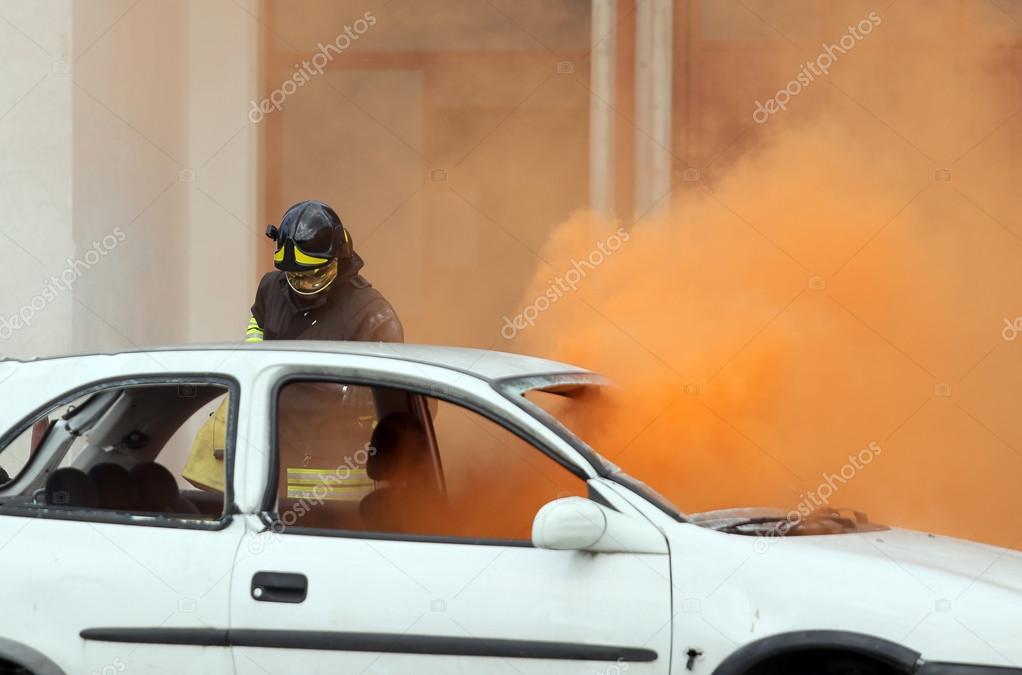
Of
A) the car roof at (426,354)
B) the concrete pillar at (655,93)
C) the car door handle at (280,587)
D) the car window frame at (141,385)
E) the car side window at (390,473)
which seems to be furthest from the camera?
the concrete pillar at (655,93)

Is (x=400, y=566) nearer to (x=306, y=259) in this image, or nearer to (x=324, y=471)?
(x=324, y=471)

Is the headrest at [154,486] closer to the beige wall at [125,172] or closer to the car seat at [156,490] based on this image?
the car seat at [156,490]

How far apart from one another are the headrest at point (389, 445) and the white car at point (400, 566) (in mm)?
12

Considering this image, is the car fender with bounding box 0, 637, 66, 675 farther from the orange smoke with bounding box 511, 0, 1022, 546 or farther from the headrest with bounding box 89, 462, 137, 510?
the orange smoke with bounding box 511, 0, 1022, 546

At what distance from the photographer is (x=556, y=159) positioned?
885 centimetres

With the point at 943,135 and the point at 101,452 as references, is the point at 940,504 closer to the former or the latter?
the point at 943,135

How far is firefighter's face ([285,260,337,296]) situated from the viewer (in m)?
5.57

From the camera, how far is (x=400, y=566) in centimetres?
352

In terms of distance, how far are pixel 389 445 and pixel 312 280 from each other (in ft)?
5.17

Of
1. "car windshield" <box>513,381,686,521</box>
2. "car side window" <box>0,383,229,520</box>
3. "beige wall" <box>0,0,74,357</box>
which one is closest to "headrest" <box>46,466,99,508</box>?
"car side window" <box>0,383,229,520</box>

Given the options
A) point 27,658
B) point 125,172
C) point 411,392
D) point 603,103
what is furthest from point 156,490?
point 603,103

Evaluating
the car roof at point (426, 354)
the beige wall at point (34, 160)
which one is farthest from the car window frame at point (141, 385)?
the beige wall at point (34, 160)

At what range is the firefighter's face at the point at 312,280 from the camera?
557 centimetres

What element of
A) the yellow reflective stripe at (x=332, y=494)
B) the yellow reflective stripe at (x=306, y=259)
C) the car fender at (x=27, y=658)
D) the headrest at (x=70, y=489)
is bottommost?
the car fender at (x=27, y=658)
